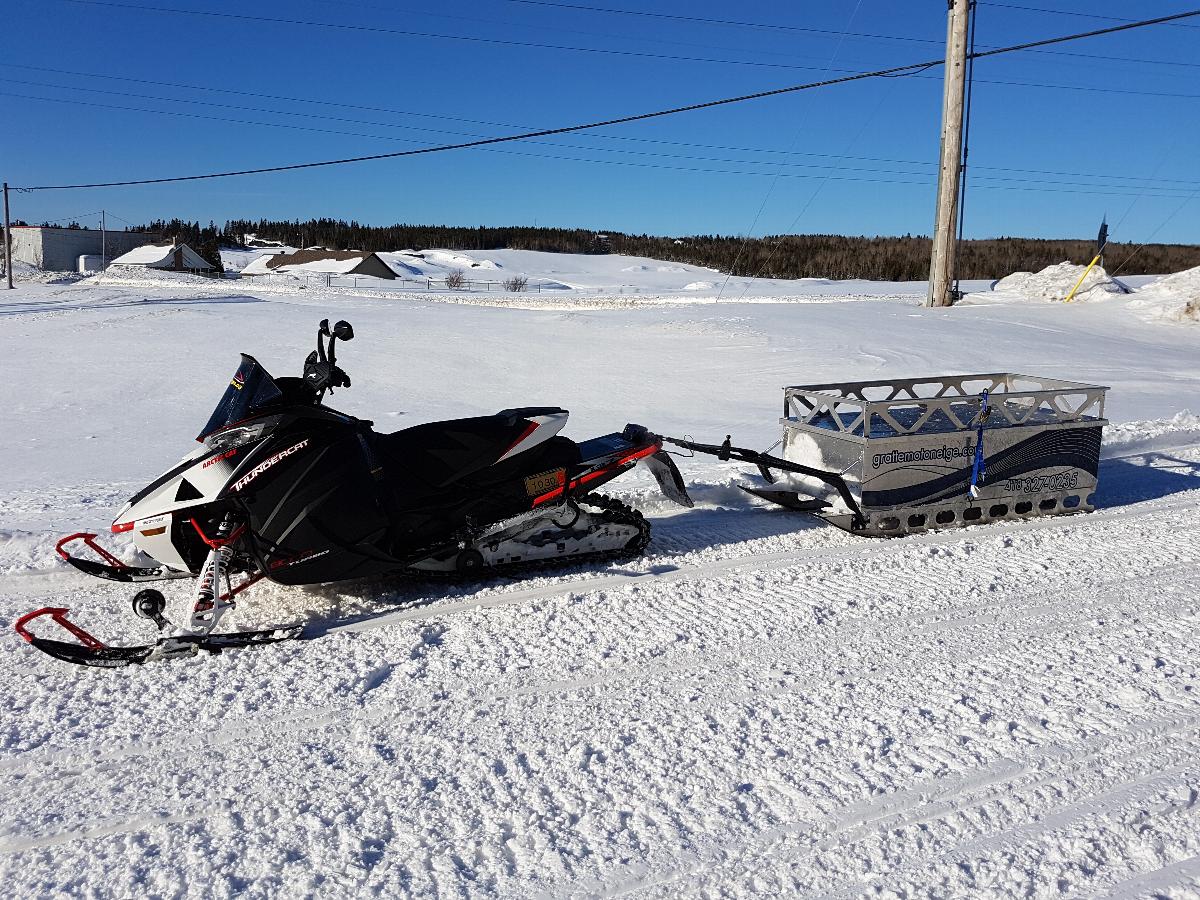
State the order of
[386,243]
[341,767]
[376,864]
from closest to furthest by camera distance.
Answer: [376,864]
[341,767]
[386,243]

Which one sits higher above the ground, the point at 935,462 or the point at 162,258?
the point at 162,258

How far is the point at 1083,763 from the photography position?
3104 millimetres


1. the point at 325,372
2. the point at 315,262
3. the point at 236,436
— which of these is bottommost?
the point at 236,436

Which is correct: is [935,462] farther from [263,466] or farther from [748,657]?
[263,466]

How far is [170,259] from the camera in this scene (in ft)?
177

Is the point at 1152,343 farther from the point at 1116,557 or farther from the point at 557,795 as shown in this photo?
the point at 557,795

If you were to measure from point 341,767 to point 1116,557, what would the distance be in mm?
4476

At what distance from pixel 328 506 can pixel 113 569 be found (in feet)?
4.26

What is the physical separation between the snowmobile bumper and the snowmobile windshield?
874mm

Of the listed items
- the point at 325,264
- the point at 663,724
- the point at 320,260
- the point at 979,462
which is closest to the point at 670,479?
the point at 979,462

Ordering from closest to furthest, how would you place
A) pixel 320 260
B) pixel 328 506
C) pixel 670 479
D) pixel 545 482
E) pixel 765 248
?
pixel 328 506 → pixel 545 482 → pixel 670 479 → pixel 765 248 → pixel 320 260

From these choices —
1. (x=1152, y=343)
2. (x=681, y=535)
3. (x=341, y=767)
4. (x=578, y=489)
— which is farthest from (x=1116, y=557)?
(x=1152, y=343)

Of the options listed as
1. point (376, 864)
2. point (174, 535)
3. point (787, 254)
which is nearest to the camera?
Answer: point (376, 864)

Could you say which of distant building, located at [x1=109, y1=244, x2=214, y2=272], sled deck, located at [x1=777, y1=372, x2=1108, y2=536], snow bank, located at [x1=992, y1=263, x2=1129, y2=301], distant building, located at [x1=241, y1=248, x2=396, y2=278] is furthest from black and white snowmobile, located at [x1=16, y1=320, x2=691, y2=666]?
distant building, located at [x1=109, y1=244, x2=214, y2=272]
